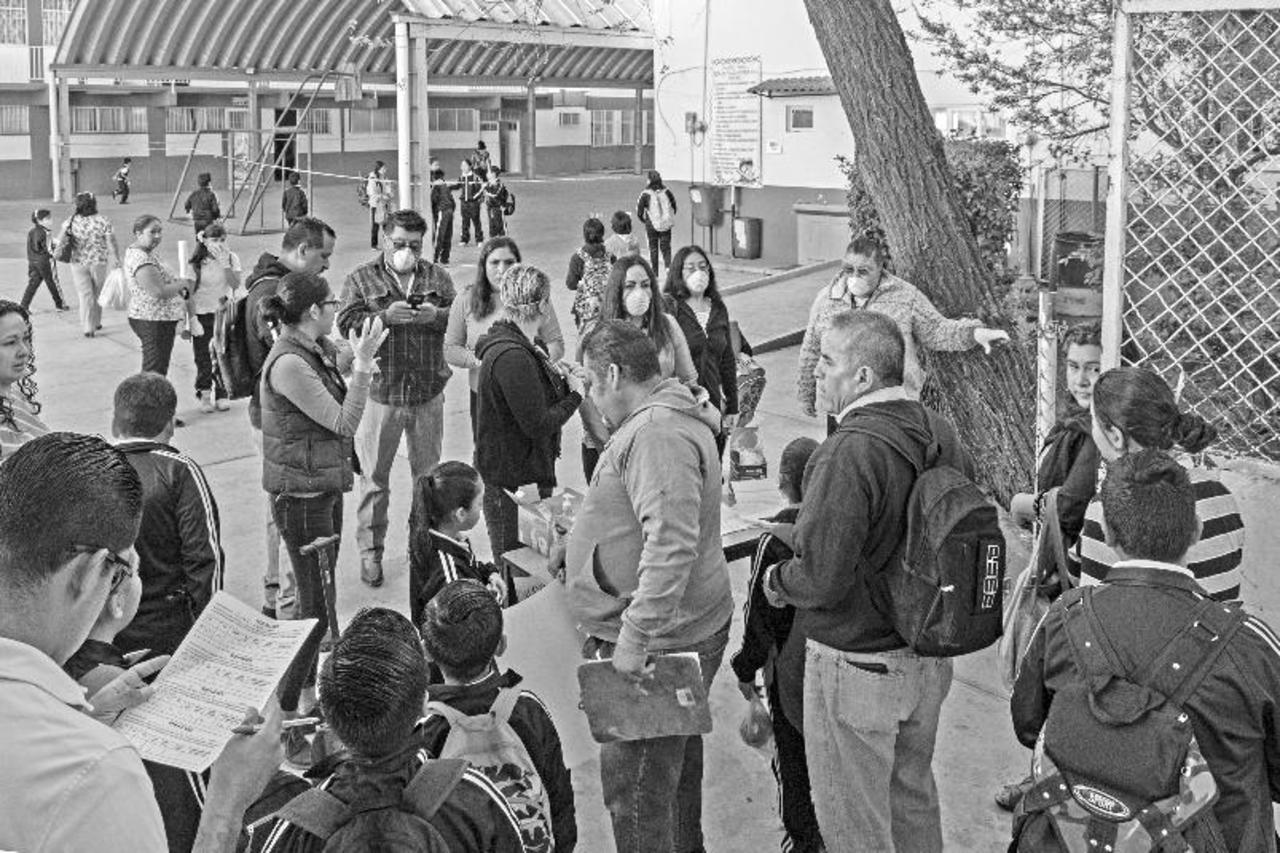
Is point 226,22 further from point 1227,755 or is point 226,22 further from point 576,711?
point 1227,755

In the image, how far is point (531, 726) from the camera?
2635 mm

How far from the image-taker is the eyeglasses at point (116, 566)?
5.78 feet

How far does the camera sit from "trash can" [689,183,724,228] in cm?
1902

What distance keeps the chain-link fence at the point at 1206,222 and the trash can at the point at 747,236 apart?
13797mm

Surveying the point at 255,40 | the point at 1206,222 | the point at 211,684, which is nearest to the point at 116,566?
the point at 211,684

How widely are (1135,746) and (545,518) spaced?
229 cm

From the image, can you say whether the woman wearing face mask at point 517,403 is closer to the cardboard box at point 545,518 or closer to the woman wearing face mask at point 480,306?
the cardboard box at point 545,518

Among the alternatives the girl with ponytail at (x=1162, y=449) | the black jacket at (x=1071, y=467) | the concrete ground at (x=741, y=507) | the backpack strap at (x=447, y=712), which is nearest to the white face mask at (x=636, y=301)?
the concrete ground at (x=741, y=507)

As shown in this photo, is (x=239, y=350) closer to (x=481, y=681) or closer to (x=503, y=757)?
(x=481, y=681)

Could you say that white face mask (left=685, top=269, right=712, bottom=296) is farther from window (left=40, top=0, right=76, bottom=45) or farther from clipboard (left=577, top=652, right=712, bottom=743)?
window (left=40, top=0, right=76, bottom=45)

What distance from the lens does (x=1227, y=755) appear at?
95.3 inches

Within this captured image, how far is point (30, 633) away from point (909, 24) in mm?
14343

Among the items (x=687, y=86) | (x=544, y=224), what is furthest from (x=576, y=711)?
(x=544, y=224)

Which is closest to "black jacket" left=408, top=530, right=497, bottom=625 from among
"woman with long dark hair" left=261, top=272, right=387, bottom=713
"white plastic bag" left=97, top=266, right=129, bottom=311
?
"woman with long dark hair" left=261, top=272, right=387, bottom=713
